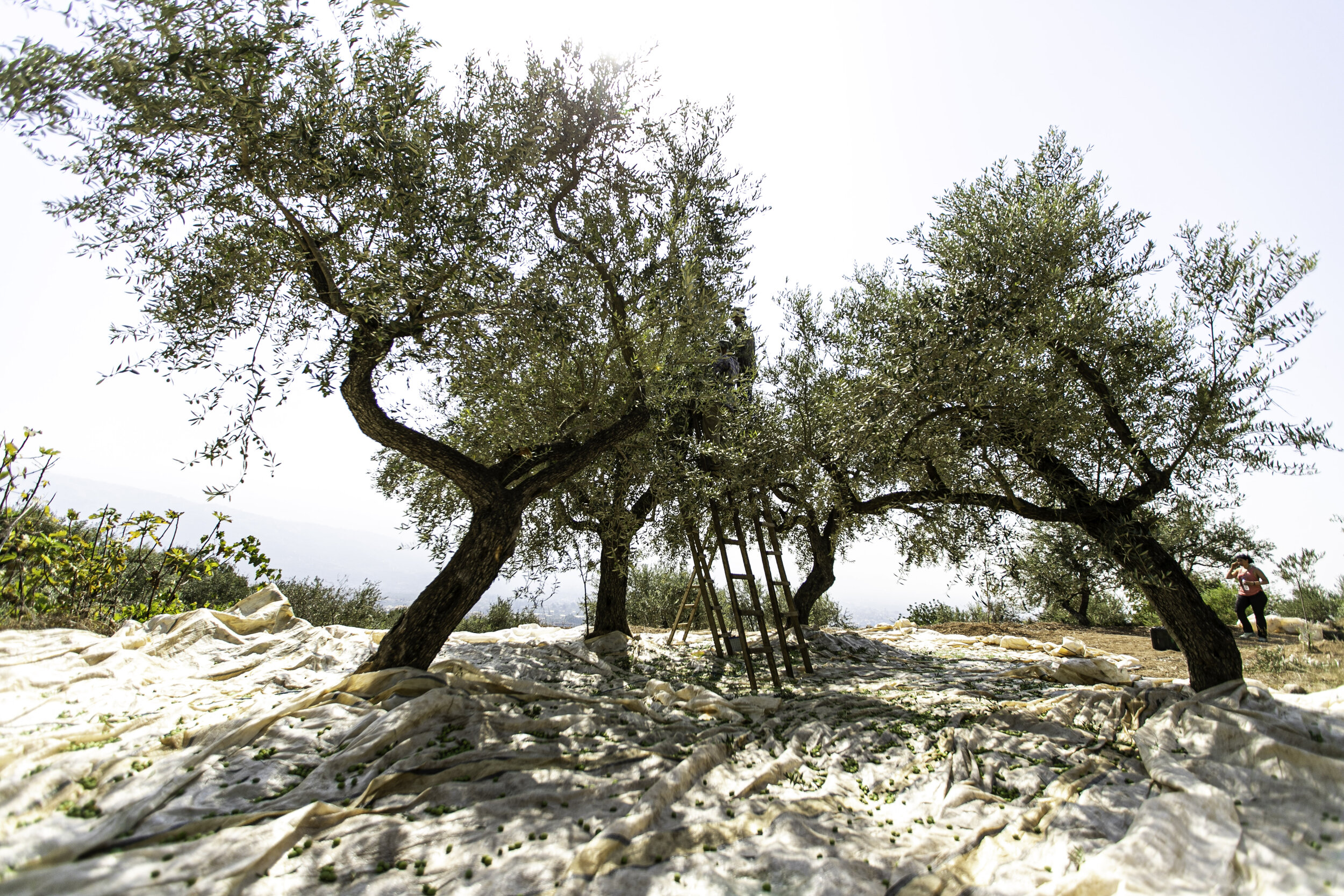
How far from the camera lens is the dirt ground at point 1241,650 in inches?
325

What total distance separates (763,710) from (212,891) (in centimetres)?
616

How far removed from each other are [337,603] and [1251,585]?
72.4 feet

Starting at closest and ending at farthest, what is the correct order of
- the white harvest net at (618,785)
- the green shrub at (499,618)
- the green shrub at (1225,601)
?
the white harvest net at (618,785)
the green shrub at (1225,601)
the green shrub at (499,618)

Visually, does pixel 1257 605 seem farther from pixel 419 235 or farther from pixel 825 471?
pixel 419 235

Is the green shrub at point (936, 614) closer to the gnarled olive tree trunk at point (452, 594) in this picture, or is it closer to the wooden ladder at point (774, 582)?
the wooden ladder at point (774, 582)

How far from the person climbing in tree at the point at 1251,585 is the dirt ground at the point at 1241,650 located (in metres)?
0.39

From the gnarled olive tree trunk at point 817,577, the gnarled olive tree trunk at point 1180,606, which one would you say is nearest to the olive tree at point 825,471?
the gnarled olive tree trunk at point 817,577

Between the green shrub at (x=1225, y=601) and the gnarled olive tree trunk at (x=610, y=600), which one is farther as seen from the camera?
the green shrub at (x=1225, y=601)

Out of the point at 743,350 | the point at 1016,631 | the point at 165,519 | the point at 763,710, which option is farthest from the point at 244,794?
the point at 1016,631

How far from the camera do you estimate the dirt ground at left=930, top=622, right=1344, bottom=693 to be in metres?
8.26

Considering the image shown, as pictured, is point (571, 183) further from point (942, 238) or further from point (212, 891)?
point (212, 891)

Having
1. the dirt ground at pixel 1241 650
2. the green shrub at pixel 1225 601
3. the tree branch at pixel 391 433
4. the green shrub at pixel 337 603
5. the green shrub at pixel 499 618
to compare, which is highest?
the tree branch at pixel 391 433

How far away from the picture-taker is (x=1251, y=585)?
12.8 meters

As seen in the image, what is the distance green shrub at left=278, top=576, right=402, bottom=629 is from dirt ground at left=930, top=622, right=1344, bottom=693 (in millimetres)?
16251
